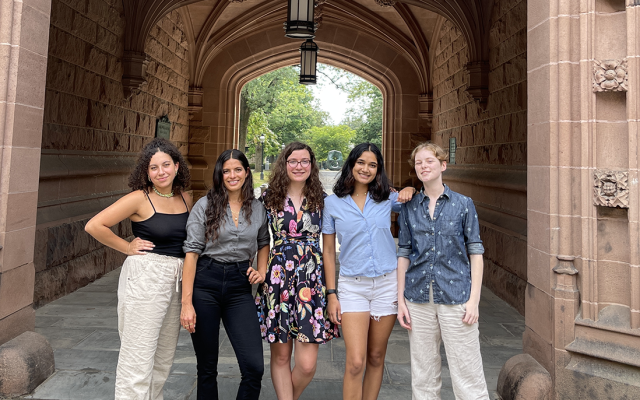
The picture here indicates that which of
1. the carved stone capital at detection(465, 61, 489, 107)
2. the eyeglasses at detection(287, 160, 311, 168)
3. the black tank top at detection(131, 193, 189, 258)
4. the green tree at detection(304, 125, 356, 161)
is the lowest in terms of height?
the black tank top at detection(131, 193, 189, 258)

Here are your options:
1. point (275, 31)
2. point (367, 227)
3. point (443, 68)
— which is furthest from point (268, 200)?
point (275, 31)

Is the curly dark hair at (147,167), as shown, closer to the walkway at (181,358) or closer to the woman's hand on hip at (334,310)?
the woman's hand on hip at (334,310)

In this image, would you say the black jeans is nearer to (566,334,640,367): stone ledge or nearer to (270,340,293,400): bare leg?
(270,340,293,400): bare leg

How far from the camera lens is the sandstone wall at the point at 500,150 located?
16.8 feet

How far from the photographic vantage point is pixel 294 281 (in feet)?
7.49

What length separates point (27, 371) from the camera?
2717 mm

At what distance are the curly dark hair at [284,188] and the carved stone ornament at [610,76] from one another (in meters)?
1.50

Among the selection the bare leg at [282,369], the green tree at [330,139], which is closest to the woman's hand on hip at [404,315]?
the bare leg at [282,369]

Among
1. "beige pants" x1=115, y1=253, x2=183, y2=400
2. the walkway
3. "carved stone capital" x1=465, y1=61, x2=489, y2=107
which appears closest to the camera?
"beige pants" x1=115, y1=253, x2=183, y2=400

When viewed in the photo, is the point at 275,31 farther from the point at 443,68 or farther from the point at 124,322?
the point at 124,322

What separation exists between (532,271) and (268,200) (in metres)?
1.56

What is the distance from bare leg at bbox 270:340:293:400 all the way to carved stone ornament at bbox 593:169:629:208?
1.71m

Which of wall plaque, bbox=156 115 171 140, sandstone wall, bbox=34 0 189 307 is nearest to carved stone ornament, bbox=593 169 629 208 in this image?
sandstone wall, bbox=34 0 189 307

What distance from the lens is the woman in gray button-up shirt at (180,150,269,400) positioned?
2.21 m
